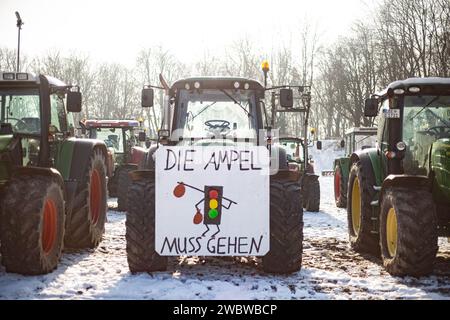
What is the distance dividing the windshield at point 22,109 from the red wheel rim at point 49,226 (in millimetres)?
1226

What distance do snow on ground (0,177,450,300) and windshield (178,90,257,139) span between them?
1622mm

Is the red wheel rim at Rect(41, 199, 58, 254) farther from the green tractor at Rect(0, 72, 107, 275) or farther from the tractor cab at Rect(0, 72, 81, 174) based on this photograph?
the tractor cab at Rect(0, 72, 81, 174)

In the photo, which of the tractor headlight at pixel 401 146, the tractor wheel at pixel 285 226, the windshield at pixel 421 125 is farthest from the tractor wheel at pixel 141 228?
the windshield at pixel 421 125

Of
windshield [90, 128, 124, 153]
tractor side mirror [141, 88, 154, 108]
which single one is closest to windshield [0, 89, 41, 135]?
tractor side mirror [141, 88, 154, 108]

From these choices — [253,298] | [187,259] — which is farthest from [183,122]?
[253,298]

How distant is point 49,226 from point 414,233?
385cm

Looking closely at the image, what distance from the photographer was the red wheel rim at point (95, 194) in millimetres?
7881

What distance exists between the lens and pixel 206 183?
5445mm

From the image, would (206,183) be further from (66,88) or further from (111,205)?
(111,205)

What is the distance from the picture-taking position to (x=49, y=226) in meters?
5.78

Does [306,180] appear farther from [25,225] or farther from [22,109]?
[25,225]

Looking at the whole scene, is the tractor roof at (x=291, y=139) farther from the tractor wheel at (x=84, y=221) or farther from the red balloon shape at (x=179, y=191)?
the red balloon shape at (x=179, y=191)

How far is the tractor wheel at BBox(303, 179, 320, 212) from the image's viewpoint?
12.6 m

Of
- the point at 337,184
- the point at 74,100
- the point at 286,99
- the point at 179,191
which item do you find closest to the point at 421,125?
the point at 286,99
